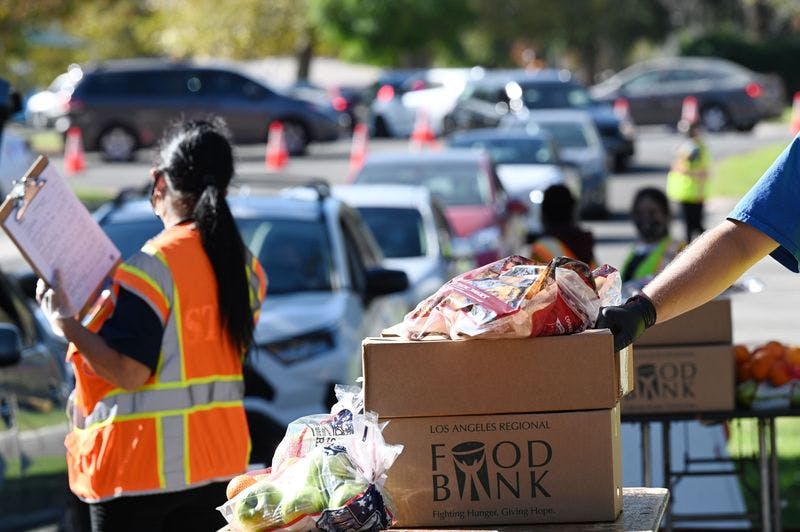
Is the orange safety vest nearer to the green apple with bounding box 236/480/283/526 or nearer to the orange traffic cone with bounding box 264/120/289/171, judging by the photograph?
the green apple with bounding box 236/480/283/526

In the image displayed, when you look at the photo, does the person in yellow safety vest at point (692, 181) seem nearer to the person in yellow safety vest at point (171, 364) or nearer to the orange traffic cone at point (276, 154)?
the orange traffic cone at point (276, 154)

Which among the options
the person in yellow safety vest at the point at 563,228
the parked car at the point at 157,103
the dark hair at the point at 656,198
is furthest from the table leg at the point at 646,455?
the parked car at the point at 157,103

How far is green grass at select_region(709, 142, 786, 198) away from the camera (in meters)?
26.8

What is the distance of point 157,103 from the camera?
34938 mm

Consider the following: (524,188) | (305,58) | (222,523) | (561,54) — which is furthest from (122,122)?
(561,54)

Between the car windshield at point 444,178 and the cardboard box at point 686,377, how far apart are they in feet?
29.7

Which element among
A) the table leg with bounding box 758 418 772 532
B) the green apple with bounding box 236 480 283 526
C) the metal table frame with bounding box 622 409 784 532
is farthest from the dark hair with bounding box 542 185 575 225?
the green apple with bounding box 236 480 283 526

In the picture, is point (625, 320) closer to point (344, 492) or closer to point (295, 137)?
point (344, 492)

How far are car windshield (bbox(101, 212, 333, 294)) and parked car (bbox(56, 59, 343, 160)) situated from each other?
84.2 ft

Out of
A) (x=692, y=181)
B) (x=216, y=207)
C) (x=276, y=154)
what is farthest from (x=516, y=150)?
(x=216, y=207)

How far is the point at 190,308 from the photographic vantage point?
16.0ft

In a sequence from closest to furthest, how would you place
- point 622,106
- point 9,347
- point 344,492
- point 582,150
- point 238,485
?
point 344,492
point 238,485
point 9,347
point 582,150
point 622,106

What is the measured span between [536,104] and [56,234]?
2925 cm

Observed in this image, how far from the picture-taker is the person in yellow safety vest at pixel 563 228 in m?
8.81
